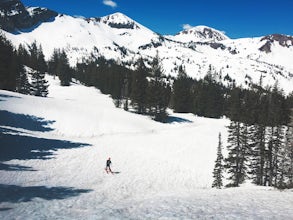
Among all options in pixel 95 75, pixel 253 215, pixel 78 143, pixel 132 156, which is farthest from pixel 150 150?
pixel 95 75

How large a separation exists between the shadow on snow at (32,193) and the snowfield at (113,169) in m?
0.06

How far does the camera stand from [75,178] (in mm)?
27375

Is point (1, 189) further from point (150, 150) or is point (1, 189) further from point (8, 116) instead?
point (8, 116)

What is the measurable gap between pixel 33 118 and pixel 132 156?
861 inches

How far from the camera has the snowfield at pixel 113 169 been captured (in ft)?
54.7

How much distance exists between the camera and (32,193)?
20531mm

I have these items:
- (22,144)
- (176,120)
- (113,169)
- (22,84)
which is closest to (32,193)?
(113,169)

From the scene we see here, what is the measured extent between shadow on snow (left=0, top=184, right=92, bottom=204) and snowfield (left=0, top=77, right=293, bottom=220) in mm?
59

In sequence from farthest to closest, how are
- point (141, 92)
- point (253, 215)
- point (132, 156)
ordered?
point (141, 92) < point (132, 156) < point (253, 215)

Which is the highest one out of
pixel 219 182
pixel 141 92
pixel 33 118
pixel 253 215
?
pixel 141 92

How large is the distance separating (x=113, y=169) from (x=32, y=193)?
47.2 feet

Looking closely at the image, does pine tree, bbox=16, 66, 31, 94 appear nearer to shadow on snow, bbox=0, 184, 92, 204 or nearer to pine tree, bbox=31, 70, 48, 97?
pine tree, bbox=31, 70, 48, 97

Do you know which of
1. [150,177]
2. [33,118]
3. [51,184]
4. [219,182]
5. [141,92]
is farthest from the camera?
[141,92]

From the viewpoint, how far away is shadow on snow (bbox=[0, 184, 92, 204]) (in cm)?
1864
